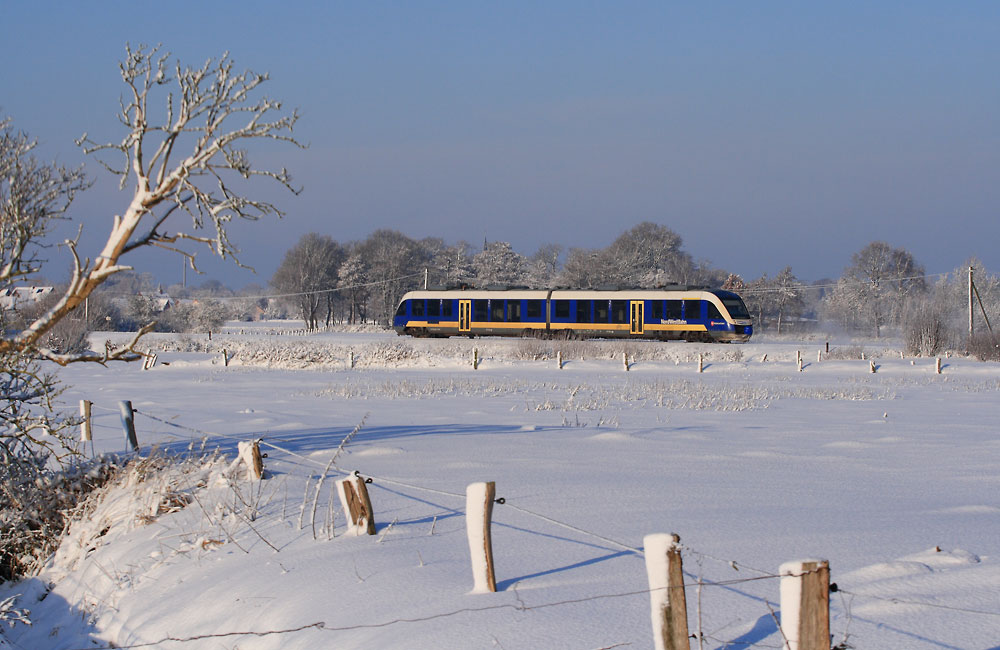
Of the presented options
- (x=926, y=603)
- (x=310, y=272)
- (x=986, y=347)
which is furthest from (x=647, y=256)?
(x=926, y=603)

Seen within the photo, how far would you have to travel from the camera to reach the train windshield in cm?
3727

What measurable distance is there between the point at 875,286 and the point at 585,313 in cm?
4436

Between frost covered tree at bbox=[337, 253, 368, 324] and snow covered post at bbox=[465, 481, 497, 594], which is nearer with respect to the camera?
snow covered post at bbox=[465, 481, 497, 594]

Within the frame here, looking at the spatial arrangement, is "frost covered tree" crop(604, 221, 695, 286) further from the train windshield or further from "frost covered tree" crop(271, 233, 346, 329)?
the train windshield

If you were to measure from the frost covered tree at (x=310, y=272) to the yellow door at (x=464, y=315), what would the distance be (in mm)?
44186

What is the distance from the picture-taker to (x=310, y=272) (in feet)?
277

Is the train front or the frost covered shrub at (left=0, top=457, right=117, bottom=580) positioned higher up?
the train front

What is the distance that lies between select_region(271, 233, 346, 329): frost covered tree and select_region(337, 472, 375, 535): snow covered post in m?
77.8

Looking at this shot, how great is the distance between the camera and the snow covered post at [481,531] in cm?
449

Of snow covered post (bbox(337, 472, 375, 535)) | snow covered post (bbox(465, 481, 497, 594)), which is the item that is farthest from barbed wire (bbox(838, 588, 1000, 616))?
snow covered post (bbox(337, 472, 375, 535))

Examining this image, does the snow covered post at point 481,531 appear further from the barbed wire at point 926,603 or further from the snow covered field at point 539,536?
the barbed wire at point 926,603

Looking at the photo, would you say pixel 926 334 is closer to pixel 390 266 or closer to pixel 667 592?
pixel 667 592

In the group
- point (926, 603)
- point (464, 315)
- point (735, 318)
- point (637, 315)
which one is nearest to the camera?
point (926, 603)

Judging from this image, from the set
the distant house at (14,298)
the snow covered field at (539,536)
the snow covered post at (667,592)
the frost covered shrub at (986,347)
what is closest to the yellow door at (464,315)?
the frost covered shrub at (986,347)
